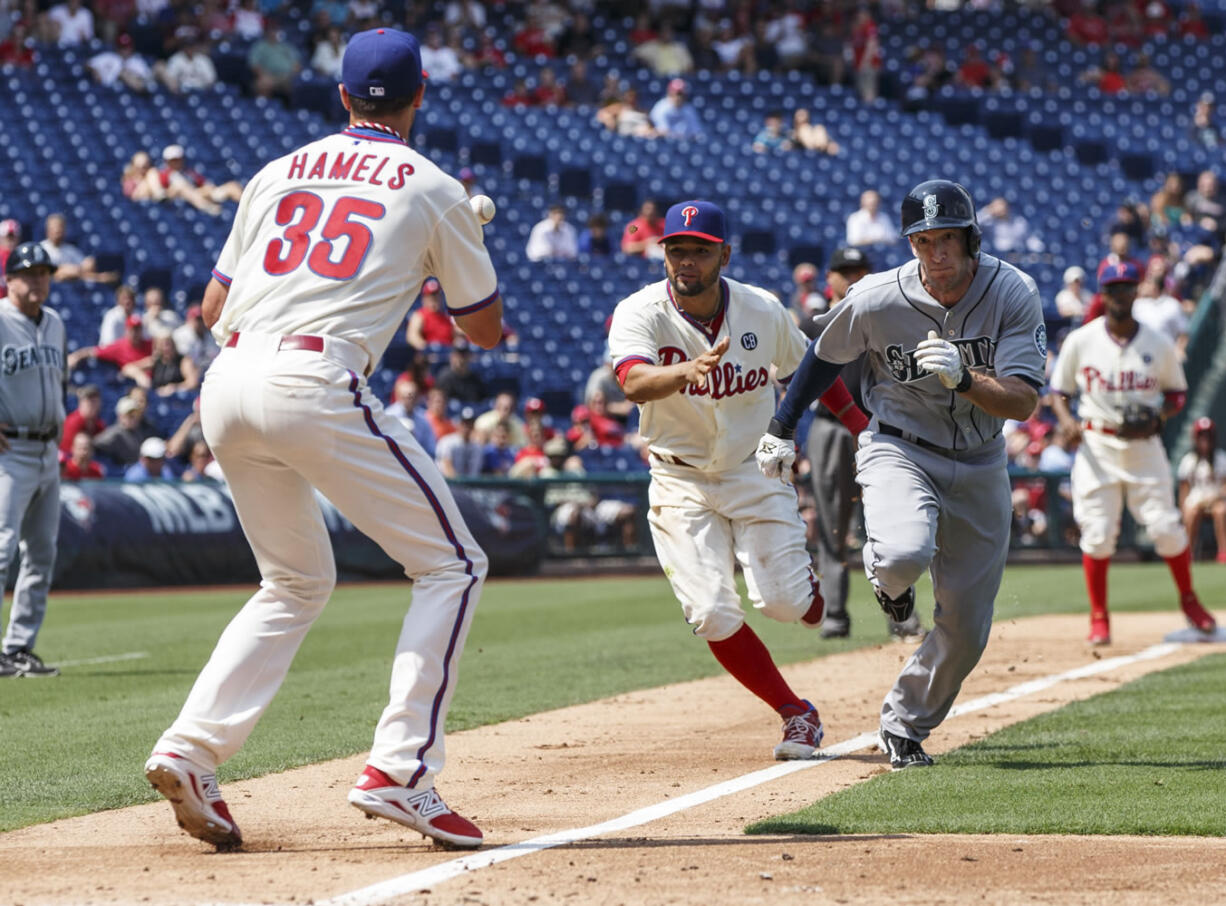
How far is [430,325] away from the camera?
21672 millimetres

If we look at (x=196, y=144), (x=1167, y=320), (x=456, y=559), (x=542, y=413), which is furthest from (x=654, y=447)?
(x=196, y=144)

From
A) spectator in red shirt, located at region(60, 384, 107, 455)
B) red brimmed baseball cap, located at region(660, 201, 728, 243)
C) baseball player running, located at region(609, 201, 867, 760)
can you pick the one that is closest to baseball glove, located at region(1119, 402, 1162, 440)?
baseball player running, located at region(609, 201, 867, 760)

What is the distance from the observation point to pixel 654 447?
712 cm

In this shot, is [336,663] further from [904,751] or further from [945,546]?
[945,546]

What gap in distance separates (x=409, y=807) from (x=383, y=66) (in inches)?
82.0

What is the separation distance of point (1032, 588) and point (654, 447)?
10.9 metres

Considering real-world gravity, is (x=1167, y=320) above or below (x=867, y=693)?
above

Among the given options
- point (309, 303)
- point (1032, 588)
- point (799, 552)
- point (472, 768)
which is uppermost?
point (309, 303)

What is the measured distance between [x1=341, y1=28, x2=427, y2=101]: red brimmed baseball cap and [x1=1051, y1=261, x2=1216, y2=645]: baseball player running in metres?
7.04

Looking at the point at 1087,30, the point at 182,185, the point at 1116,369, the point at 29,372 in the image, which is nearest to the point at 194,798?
the point at 29,372

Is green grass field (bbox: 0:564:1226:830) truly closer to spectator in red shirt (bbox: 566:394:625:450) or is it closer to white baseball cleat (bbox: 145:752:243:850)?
white baseball cleat (bbox: 145:752:243:850)

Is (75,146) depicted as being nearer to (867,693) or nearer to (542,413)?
(542,413)

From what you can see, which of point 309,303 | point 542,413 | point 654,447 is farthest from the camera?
point 542,413

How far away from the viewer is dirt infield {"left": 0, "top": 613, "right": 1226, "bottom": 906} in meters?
4.20
